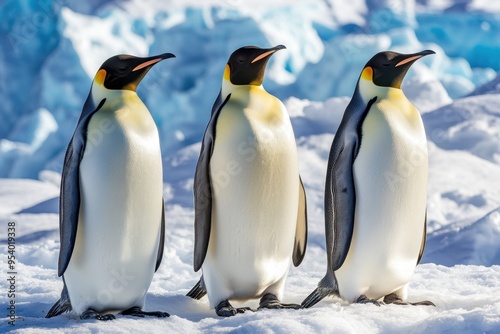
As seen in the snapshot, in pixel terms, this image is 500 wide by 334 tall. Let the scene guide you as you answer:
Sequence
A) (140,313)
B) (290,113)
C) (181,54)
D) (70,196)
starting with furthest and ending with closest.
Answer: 1. (181,54)
2. (290,113)
3. (140,313)
4. (70,196)

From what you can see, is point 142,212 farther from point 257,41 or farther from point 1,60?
point 1,60

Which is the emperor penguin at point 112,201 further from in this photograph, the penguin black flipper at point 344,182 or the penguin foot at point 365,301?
the penguin foot at point 365,301

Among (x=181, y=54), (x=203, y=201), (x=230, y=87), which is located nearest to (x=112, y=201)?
(x=203, y=201)

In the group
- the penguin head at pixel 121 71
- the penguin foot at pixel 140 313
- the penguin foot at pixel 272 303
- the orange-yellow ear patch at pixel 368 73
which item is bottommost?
the penguin foot at pixel 272 303

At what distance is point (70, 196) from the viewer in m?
2.92

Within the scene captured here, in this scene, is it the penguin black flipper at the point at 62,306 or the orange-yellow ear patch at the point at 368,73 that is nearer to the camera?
the penguin black flipper at the point at 62,306

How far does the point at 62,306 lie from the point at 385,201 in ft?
4.33

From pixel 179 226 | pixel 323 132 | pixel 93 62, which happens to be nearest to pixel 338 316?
pixel 179 226

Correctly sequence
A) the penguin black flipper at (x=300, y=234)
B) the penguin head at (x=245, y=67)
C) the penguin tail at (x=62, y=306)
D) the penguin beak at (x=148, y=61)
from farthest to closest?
1. the penguin black flipper at (x=300, y=234)
2. the penguin head at (x=245, y=67)
3. the penguin tail at (x=62, y=306)
4. the penguin beak at (x=148, y=61)

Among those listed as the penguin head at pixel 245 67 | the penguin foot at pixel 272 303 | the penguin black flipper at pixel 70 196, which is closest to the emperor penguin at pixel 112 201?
the penguin black flipper at pixel 70 196

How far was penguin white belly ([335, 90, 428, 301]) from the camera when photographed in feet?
10.5

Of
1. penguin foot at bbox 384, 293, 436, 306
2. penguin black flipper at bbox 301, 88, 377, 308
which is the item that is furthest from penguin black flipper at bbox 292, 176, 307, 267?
penguin foot at bbox 384, 293, 436, 306

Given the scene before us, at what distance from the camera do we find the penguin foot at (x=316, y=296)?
326 centimetres

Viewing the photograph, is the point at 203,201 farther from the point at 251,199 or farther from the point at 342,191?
A: the point at 342,191
